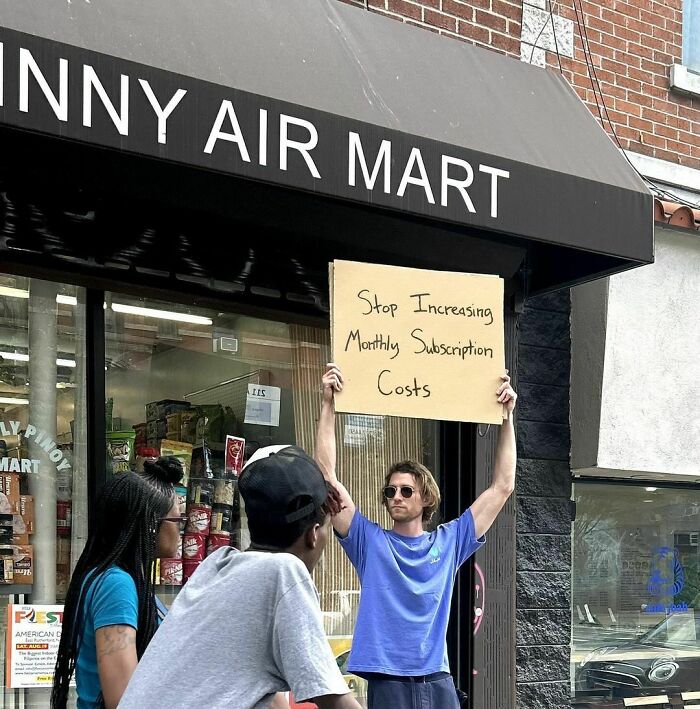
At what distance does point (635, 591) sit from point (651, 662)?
472 mm

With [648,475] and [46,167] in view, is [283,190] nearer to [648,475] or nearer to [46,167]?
[46,167]

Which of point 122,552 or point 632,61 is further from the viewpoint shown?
point 632,61

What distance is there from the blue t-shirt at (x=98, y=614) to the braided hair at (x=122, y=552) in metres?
0.03

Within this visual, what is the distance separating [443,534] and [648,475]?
288 cm

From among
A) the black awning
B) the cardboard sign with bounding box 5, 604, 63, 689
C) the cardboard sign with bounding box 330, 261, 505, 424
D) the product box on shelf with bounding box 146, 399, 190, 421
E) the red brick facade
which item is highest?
the red brick facade

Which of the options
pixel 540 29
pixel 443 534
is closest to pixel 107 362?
pixel 443 534

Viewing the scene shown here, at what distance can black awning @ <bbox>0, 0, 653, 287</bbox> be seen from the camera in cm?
410

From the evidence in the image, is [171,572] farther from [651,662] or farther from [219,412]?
[651,662]

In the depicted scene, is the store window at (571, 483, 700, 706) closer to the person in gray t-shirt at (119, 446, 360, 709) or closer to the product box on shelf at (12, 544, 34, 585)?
the product box on shelf at (12, 544, 34, 585)

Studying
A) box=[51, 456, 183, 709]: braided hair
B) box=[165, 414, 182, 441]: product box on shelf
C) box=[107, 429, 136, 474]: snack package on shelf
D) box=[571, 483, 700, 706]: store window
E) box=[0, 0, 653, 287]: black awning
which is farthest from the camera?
box=[571, 483, 700, 706]: store window

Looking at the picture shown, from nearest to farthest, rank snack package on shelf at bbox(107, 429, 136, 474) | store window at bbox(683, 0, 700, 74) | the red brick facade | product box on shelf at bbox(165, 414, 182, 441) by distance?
snack package on shelf at bbox(107, 429, 136, 474)
product box on shelf at bbox(165, 414, 182, 441)
the red brick facade
store window at bbox(683, 0, 700, 74)

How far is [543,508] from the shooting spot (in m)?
6.52

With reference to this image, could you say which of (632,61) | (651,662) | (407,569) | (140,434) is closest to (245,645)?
(407,569)

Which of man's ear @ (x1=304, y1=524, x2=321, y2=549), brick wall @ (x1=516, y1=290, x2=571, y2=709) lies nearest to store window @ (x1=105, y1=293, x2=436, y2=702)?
brick wall @ (x1=516, y1=290, x2=571, y2=709)
